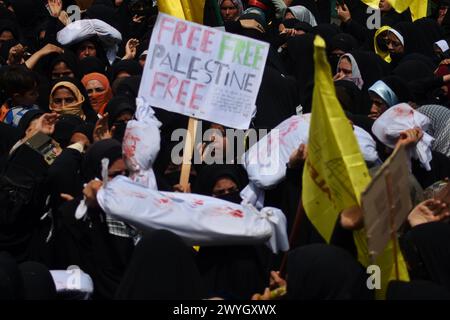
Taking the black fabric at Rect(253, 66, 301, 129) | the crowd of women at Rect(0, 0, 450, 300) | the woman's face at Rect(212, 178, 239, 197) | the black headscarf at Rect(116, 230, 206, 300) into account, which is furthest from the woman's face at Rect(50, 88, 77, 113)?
the black headscarf at Rect(116, 230, 206, 300)

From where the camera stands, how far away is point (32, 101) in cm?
894

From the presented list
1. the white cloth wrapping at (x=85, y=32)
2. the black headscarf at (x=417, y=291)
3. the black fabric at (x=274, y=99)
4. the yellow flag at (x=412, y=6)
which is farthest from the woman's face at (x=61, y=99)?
the yellow flag at (x=412, y=6)

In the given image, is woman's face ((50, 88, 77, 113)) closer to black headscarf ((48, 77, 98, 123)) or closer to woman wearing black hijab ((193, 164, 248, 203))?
black headscarf ((48, 77, 98, 123))

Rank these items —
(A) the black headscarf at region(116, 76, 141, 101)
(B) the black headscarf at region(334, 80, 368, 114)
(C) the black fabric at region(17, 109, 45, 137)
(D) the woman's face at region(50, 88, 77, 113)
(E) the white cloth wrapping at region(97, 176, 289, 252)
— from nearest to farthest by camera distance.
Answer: (E) the white cloth wrapping at region(97, 176, 289, 252) → (C) the black fabric at region(17, 109, 45, 137) → (B) the black headscarf at region(334, 80, 368, 114) → (A) the black headscarf at region(116, 76, 141, 101) → (D) the woman's face at region(50, 88, 77, 113)

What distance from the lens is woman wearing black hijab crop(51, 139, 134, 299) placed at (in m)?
6.61

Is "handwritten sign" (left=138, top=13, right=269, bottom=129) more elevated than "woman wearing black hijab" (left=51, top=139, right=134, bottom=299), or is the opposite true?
"handwritten sign" (left=138, top=13, right=269, bottom=129)

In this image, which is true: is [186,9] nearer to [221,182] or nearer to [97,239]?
[221,182]

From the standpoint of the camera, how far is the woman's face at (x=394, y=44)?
11.5 meters

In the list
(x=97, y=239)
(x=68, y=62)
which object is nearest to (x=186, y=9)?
(x=68, y=62)

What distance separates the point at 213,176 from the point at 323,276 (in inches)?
71.8

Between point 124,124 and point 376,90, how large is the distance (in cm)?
176

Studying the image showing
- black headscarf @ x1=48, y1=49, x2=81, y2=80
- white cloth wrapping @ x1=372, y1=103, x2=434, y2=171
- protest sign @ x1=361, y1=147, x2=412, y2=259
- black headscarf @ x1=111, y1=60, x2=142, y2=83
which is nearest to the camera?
protest sign @ x1=361, y1=147, x2=412, y2=259

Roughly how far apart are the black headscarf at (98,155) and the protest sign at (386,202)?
1.86m

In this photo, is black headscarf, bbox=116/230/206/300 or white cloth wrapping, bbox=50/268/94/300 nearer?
black headscarf, bbox=116/230/206/300
